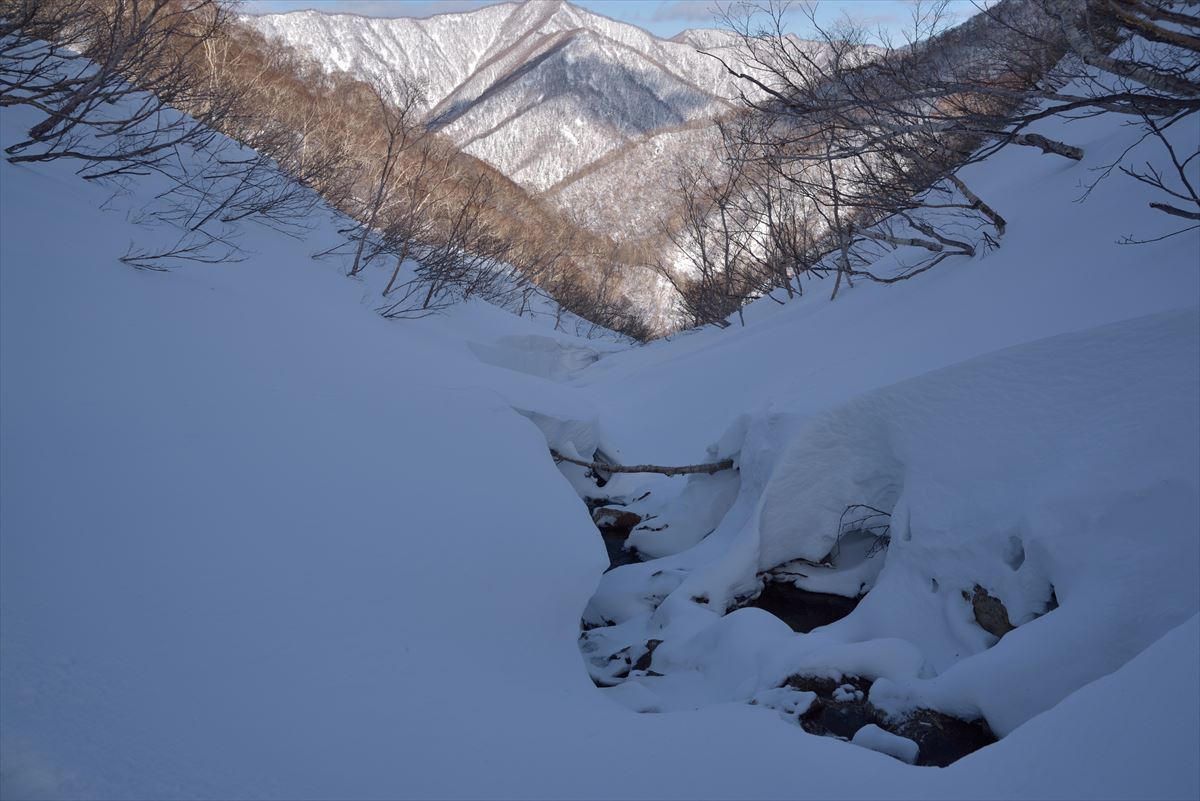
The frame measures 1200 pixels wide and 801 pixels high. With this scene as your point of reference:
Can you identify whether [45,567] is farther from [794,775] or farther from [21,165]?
[21,165]

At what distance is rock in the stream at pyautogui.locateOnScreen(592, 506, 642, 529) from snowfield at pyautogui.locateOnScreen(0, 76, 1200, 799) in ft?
1.87

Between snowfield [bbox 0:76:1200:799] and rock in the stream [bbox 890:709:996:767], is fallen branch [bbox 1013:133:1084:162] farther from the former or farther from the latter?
rock in the stream [bbox 890:709:996:767]

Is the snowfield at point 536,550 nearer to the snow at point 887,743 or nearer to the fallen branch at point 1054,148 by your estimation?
the snow at point 887,743

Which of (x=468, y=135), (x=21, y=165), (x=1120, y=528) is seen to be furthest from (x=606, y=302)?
(x=468, y=135)

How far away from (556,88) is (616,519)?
8230 cm

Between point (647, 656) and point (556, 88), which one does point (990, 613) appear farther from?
point (556, 88)

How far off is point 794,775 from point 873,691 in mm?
1440

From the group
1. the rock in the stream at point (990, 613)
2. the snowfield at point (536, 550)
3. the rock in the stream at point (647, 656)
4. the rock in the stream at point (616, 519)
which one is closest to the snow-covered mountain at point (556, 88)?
the rock in the stream at point (616, 519)

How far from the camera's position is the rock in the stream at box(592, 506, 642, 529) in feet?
25.0

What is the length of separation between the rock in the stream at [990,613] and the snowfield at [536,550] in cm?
6

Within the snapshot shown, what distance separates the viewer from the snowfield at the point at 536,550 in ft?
7.35

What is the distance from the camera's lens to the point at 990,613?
404 centimetres

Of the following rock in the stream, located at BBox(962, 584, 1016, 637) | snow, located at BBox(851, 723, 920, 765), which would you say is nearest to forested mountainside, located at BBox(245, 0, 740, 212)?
rock in the stream, located at BBox(962, 584, 1016, 637)

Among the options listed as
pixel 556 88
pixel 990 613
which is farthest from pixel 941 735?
pixel 556 88
